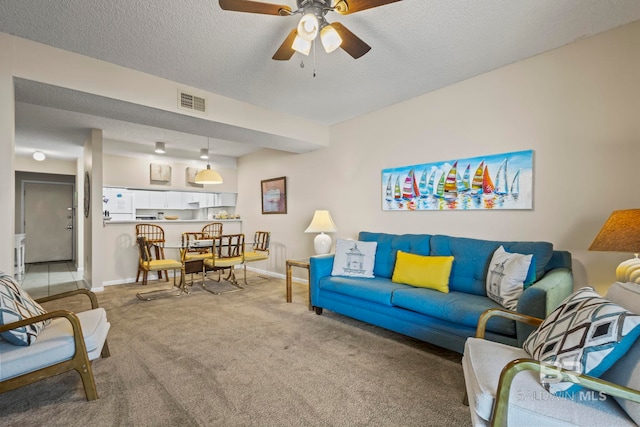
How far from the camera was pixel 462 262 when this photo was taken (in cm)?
270

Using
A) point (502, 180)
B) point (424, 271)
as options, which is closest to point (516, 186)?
point (502, 180)

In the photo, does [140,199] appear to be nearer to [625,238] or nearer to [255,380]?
[255,380]

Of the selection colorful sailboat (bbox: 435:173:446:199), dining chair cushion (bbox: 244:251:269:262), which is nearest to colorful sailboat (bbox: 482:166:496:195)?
colorful sailboat (bbox: 435:173:446:199)

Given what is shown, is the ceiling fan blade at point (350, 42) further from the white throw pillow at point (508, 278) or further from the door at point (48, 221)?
the door at point (48, 221)

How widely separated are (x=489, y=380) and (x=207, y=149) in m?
5.71

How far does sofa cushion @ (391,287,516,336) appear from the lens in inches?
79.1

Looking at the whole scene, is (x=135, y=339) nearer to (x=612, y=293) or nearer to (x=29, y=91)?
(x=29, y=91)

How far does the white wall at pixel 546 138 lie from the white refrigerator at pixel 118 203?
5.01 metres

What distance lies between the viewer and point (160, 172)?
589 centimetres

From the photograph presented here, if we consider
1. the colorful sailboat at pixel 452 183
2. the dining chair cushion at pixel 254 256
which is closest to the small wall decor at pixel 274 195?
Result: the dining chair cushion at pixel 254 256

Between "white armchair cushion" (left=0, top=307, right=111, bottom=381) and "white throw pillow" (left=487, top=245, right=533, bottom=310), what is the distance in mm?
2847

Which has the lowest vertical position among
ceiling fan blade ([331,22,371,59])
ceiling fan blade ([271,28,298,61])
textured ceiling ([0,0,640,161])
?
ceiling fan blade ([331,22,371,59])

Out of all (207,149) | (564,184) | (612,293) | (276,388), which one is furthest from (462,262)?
(207,149)

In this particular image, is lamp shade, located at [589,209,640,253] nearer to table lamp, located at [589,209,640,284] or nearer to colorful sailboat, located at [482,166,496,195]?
table lamp, located at [589,209,640,284]
